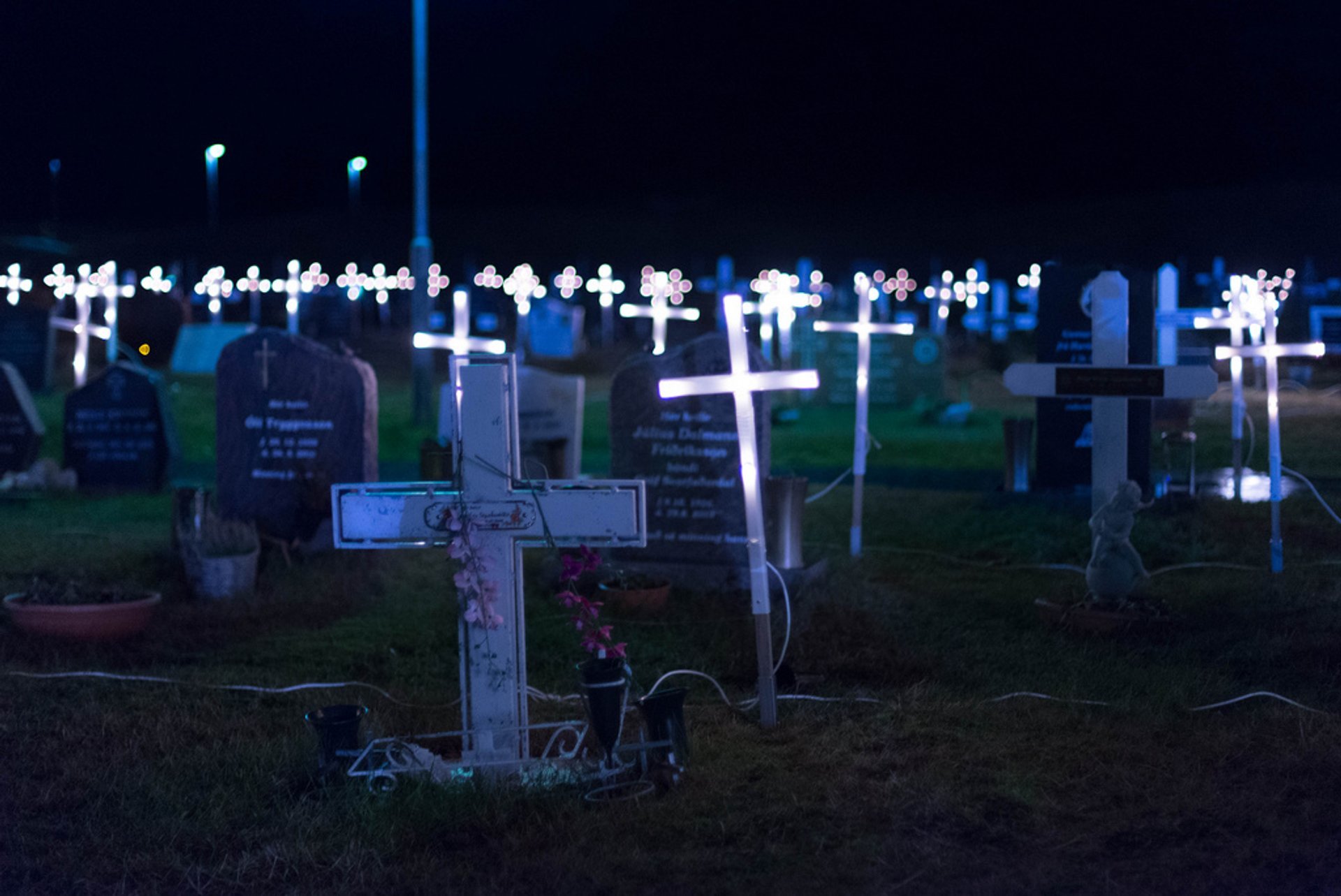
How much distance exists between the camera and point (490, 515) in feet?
15.4

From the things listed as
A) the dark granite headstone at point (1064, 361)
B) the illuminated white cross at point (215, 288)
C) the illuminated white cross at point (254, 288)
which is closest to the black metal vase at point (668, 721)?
the dark granite headstone at point (1064, 361)

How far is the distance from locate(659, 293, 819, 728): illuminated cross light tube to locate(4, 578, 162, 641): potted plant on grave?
383cm

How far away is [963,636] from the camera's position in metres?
6.98

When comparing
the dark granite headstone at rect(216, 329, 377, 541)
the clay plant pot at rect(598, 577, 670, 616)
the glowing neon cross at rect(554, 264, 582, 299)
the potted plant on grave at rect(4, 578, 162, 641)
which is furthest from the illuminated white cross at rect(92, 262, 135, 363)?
the glowing neon cross at rect(554, 264, 582, 299)

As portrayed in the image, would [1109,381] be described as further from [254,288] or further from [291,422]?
[254,288]

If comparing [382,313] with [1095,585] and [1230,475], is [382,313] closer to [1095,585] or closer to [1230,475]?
[1230,475]

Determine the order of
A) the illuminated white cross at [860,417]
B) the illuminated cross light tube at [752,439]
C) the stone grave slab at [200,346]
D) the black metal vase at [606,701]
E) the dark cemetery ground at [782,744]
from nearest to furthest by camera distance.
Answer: the dark cemetery ground at [782,744] < the black metal vase at [606,701] < the illuminated cross light tube at [752,439] < the illuminated white cross at [860,417] < the stone grave slab at [200,346]

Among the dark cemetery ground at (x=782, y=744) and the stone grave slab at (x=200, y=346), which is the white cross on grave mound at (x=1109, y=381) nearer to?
the dark cemetery ground at (x=782, y=744)

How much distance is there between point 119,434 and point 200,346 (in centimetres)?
1623

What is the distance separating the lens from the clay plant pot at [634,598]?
7863 millimetres

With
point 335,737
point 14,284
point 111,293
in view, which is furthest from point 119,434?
point 14,284

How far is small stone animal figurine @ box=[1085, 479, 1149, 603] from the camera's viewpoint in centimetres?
695

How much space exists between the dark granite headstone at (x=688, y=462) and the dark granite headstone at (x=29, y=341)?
18.5m

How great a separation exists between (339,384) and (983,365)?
2382 cm
